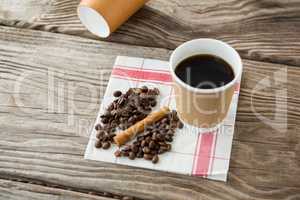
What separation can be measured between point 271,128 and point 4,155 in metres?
0.45

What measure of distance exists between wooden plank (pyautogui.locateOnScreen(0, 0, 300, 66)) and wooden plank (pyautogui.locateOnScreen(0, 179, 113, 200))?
0.34 m

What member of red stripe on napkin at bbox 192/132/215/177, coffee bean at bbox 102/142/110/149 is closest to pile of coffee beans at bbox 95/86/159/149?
coffee bean at bbox 102/142/110/149

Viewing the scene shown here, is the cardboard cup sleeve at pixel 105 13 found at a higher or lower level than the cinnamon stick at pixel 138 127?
higher

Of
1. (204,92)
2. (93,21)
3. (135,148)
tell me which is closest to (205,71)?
(204,92)

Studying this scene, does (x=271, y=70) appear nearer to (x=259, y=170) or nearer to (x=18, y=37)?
(x=259, y=170)

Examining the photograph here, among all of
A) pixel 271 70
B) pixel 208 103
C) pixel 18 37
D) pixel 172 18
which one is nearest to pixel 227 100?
pixel 208 103

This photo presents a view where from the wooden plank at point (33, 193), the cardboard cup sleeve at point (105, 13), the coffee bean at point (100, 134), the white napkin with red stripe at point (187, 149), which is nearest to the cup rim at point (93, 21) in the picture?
the cardboard cup sleeve at point (105, 13)

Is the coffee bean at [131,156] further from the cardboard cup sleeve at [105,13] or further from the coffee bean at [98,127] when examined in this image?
the cardboard cup sleeve at [105,13]

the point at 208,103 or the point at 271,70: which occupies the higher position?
the point at 271,70

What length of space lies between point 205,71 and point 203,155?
5.4 inches

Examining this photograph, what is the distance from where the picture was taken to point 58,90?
34.9 inches

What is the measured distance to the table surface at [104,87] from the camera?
0.75 meters

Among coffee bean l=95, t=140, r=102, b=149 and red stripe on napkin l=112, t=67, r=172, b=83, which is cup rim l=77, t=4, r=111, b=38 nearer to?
red stripe on napkin l=112, t=67, r=172, b=83

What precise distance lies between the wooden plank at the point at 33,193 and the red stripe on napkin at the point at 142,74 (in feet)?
0.80
